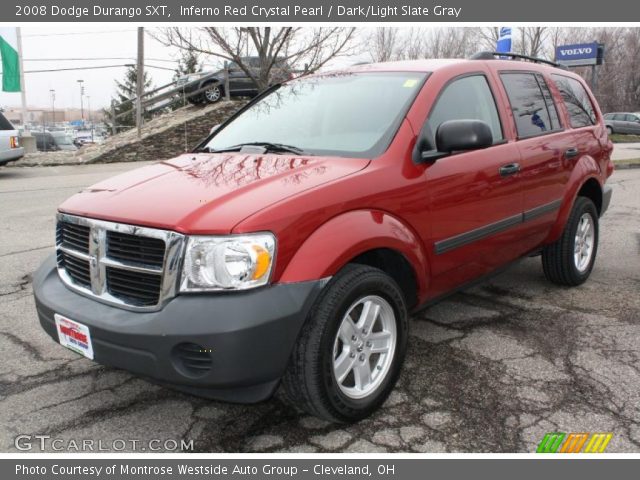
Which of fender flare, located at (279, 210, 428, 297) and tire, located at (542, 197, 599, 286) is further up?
fender flare, located at (279, 210, 428, 297)

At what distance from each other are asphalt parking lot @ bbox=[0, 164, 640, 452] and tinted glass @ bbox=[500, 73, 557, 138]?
1323mm

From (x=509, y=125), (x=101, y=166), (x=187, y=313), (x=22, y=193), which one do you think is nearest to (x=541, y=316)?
(x=509, y=125)

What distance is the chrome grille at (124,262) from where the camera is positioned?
2.40 meters

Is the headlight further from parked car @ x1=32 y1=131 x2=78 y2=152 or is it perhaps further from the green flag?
parked car @ x1=32 y1=131 x2=78 y2=152

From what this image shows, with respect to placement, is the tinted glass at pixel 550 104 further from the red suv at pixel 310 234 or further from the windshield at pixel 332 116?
the windshield at pixel 332 116

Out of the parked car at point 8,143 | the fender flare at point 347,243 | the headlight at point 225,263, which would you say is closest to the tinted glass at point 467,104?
the fender flare at point 347,243

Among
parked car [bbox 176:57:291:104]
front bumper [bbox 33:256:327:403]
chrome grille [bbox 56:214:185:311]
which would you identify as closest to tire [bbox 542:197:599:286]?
front bumper [bbox 33:256:327:403]

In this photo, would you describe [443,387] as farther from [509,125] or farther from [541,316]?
[509,125]

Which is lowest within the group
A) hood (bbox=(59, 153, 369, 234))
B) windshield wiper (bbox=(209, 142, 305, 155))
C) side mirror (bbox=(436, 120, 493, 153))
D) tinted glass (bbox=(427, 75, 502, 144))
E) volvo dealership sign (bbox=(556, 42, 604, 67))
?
hood (bbox=(59, 153, 369, 234))

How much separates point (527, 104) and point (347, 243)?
232 centimetres

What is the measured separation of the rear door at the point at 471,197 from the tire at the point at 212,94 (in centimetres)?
1841

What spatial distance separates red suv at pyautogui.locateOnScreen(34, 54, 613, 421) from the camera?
2.36 meters

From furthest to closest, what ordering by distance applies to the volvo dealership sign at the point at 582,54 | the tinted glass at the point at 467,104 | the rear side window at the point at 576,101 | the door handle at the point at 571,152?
the volvo dealership sign at the point at 582,54 → the rear side window at the point at 576,101 → the door handle at the point at 571,152 → the tinted glass at the point at 467,104

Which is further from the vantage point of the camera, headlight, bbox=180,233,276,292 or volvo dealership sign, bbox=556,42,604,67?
volvo dealership sign, bbox=556,42,604,67
